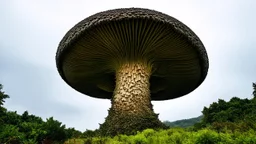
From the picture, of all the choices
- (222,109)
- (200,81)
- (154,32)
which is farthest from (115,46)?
(222,109)

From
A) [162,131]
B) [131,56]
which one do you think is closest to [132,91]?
[131,56]

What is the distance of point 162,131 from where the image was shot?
711 cm

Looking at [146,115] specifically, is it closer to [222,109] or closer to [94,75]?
[94,75]

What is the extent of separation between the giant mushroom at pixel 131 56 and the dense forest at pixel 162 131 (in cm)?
108

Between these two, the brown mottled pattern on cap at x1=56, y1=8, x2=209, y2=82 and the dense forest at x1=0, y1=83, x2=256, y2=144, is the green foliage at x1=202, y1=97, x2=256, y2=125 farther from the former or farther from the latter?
the brown mottled pattern on cap at x1=56, y1=8, x2=209, y2=82

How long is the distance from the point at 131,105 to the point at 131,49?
1.74 m

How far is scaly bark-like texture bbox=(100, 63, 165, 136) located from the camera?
28.9 feet

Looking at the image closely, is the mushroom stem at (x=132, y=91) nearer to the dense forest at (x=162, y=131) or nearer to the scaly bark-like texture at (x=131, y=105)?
the scaly bark-like texture at (x=131, y=105)

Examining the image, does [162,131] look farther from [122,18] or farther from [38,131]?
[38,131]

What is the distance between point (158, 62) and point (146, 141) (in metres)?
5.60

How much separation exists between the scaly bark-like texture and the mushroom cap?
418mm

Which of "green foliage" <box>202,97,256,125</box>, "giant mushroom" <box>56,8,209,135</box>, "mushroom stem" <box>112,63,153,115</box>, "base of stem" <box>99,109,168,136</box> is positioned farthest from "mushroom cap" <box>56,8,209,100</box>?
"green foliage" <box>202,97,256,125</box>

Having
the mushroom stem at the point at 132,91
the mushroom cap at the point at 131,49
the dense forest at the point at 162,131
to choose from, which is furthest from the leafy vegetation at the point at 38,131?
the mushroom cap at the point at 131,49

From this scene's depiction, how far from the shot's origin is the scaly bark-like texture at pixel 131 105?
8.80 m
